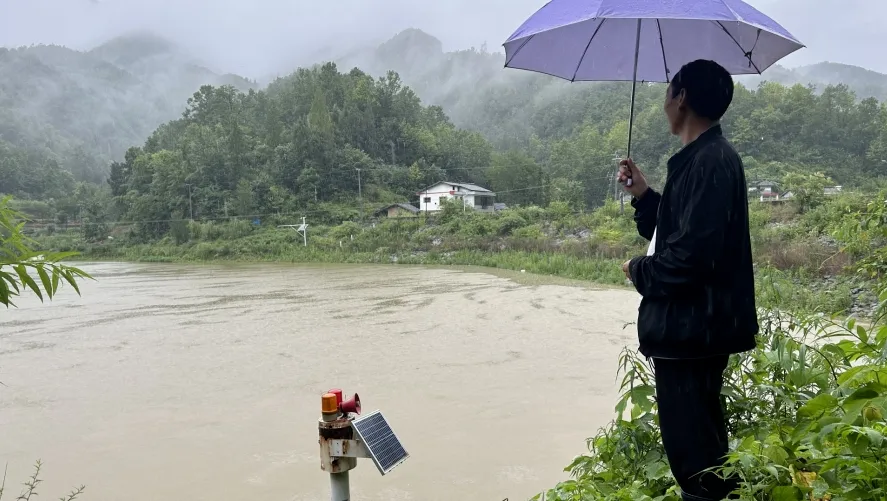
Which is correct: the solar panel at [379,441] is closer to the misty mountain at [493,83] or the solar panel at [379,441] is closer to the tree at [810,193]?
the tree at [810,193]

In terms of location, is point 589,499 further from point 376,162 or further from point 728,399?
point 376,162

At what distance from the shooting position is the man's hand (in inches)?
61.6

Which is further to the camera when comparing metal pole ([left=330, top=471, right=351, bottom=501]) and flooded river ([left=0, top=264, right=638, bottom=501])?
flooded river ([left=0, top=264, right=638, bottom=501])

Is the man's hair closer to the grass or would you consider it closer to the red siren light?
the grass

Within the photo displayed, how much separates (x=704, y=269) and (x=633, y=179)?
0.48m

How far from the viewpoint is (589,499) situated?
57.7 inches

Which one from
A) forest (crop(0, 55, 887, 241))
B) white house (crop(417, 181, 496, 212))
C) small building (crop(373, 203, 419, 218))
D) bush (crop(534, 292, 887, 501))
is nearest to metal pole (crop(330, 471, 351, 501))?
bush (crop(534, 292, 887, 501))

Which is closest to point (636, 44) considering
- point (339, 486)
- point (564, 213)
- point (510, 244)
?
point (339, 486)

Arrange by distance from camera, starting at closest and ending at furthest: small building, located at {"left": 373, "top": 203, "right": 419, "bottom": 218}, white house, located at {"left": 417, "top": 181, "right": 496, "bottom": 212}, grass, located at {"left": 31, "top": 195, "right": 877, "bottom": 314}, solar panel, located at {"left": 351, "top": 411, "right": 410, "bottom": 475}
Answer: solar panel, located at {"left": 351, "top": 411, "right": 410, "bottom": 475} < grass, located at {"left": 31, "top": 195, "right": 877, "bottom": 314} < small building, located at {"left": 373, "top": 203, "right": 419, "bottom": 218} < white house, located at {"left": 417, "top": 181, "right": 496, "bottom": 212}

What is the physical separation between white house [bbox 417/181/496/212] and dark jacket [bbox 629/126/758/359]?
3077 centimetres

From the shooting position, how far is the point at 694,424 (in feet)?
3.88

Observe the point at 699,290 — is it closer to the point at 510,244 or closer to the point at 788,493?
the point at 788,493

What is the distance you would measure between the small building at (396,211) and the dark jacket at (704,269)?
2852cm

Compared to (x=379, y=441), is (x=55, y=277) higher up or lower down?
higher up
